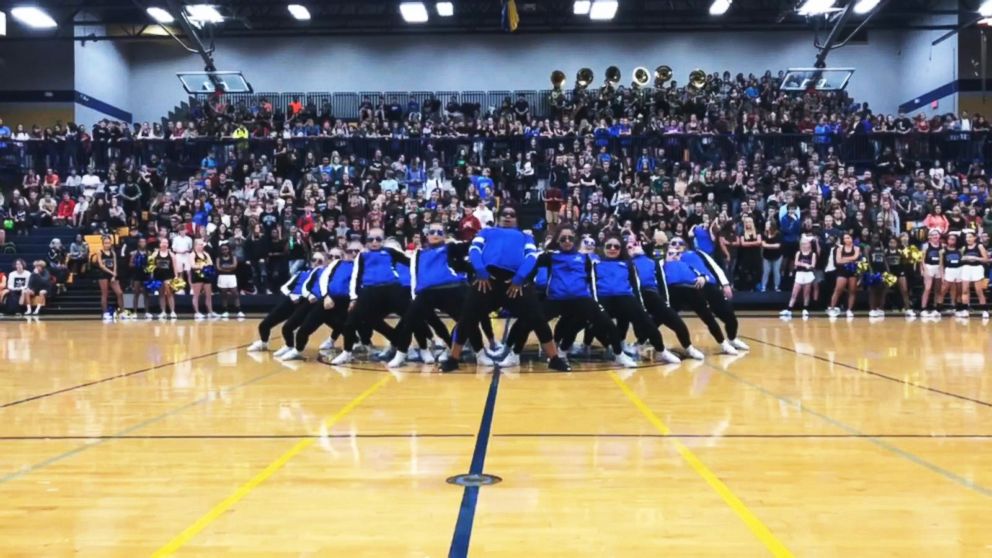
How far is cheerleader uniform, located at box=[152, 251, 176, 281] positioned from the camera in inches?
830

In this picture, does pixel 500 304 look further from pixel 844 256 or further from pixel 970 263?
Answer: pixel 970 263

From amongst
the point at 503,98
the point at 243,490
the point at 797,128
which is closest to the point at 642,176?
the point at 797,128

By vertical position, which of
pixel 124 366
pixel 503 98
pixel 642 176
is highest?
pixel 503 98

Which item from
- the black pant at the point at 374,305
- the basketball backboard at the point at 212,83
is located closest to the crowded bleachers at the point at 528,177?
the basketball backboard at the point at 212,83

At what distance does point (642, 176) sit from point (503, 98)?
46.8ft

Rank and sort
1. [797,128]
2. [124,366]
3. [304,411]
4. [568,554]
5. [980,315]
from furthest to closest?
[797,128] → [980,315] → [124,366] → [304,411] → [568,554]

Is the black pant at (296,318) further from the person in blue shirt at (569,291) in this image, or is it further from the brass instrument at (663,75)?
the brass instrument at (663,75)

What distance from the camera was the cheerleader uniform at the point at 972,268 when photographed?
19.5 meters

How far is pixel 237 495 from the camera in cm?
476

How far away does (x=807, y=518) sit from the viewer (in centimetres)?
427

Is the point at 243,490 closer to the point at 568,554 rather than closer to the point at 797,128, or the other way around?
the point at 568,554

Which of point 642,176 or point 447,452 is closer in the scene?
point 447,452

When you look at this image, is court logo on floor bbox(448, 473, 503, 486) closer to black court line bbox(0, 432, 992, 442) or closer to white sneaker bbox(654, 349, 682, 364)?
black court line bbox(0, 432, 992, 442)

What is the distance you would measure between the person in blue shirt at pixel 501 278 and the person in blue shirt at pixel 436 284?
44 cm
